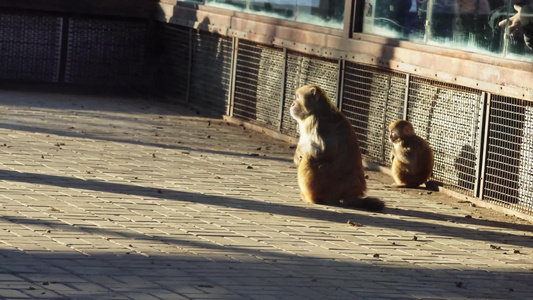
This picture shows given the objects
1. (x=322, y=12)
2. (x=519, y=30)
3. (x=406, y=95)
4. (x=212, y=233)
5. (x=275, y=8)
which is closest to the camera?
(x=212, y=233)

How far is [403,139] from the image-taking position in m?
12.0

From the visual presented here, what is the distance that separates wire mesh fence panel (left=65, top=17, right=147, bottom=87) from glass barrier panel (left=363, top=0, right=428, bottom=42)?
24.2 feet

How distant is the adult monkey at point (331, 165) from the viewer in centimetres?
1070

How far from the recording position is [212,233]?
29.4 feet

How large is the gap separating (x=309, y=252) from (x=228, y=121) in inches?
345

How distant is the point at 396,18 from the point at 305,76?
2.28m

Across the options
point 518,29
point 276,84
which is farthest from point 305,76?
point 518,29

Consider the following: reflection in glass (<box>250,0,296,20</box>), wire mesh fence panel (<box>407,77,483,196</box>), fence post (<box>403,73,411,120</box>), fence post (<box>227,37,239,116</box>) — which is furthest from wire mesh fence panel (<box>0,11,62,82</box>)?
wire mesh fence panel (<box>407,77,483,196</box>)

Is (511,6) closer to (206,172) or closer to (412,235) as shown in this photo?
(412,235)

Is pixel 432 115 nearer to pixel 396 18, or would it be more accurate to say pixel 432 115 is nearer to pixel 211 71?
pixel 396 18

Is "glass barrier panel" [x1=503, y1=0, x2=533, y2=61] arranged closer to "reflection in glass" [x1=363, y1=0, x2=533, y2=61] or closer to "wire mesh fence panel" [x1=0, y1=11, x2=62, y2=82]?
"reflection in glass" [x1=363, y1=0, x2=533, y2=61]

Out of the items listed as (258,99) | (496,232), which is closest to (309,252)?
(496,232)

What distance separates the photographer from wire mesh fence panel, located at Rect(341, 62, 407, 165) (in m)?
13.1

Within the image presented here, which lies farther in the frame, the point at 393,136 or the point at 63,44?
the point at 63,44
